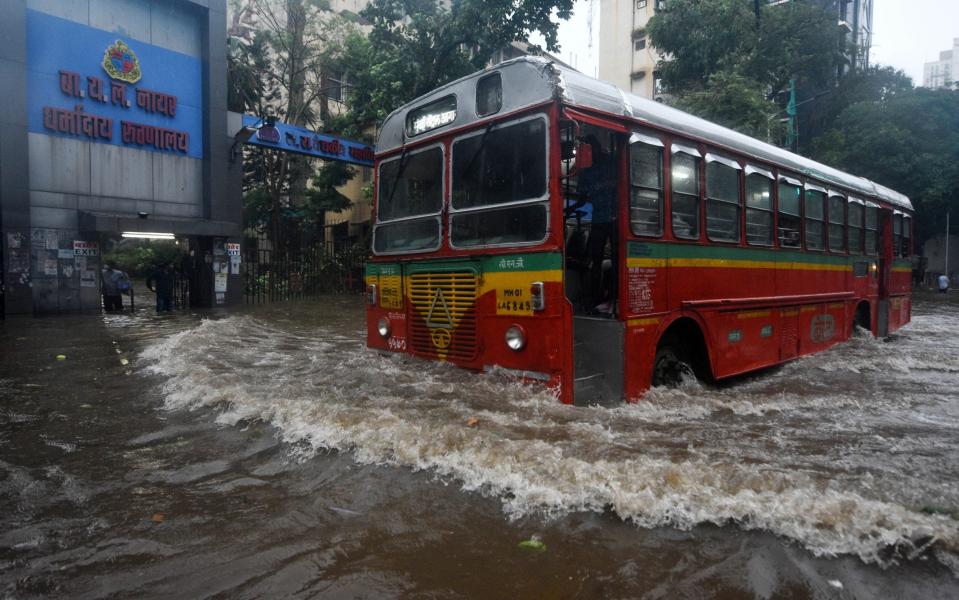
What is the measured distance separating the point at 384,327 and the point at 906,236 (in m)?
11.3

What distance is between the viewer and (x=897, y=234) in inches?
449

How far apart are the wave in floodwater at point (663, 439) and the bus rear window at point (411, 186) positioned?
1520 mm

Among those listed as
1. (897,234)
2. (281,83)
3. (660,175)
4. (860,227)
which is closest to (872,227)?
(860,227)

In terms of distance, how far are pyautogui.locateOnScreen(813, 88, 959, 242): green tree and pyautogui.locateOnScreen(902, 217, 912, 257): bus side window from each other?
14.0 m

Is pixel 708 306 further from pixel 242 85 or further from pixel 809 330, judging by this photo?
pixel 242 85

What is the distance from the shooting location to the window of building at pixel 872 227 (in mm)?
10016

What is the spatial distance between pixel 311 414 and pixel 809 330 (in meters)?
6.83

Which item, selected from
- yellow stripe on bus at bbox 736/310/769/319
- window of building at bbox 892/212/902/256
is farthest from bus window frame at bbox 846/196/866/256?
yellow stripe on bus at bbox 736/310/769/319

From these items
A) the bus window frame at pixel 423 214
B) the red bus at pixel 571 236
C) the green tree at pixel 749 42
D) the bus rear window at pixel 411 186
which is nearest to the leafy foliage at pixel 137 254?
the green tree at pixel 749 42

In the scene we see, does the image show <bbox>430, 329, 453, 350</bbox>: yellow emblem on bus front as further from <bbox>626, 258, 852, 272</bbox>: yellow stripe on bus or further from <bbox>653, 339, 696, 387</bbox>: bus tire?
<bbox>653, 339, 696, 387</bbox>: bus tire

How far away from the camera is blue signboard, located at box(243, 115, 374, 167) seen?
16953 mm

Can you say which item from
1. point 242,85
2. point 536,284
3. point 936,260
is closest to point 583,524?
point 536,284

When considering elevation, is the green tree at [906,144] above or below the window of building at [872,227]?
above

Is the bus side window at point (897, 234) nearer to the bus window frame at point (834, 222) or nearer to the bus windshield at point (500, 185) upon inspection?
the bus window frame at point (834, 222)
